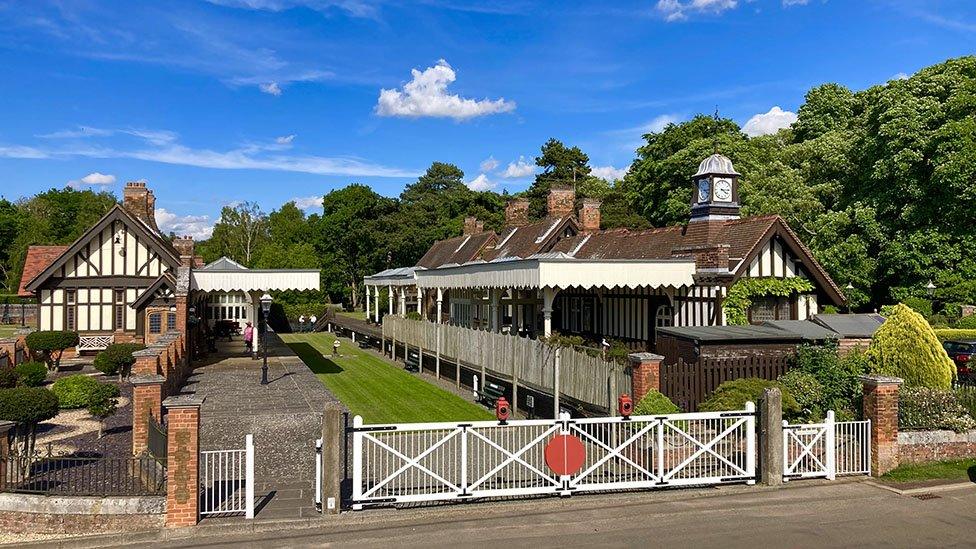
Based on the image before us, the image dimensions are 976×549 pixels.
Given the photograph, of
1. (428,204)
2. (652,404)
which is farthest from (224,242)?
(652,404)

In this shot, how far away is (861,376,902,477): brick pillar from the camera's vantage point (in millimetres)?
11859

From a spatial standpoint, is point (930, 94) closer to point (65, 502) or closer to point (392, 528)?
point (392, 528)

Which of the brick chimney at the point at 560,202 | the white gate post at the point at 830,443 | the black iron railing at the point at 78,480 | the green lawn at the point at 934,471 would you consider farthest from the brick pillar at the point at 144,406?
the brick chimney at the point at 560,202

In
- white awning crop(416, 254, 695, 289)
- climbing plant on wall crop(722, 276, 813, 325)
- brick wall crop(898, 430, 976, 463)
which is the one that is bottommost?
brick wall crop(898, 430, 976, 463)

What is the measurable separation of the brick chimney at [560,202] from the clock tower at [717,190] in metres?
11.6

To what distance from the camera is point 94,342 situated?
1234 inches

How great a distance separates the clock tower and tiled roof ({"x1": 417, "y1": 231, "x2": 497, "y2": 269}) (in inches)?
734

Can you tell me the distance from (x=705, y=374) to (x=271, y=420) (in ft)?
29.3

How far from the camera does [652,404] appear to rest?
12.5 metres

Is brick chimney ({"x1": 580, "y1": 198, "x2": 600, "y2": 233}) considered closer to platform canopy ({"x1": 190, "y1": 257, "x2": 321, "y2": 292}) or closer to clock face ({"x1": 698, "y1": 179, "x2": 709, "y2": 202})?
clock face ({"x1": 698, "y1": 179, "x2": 709, "y2": 202})

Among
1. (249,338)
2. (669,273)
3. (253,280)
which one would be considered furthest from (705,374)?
(249,338)

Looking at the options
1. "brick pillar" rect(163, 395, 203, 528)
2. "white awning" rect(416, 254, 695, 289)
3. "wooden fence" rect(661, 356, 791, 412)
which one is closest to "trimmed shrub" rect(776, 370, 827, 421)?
"wooden fence" rect(661, 356, 791, 412)

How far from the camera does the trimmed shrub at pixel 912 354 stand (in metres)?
14.0

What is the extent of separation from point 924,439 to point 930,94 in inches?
988
